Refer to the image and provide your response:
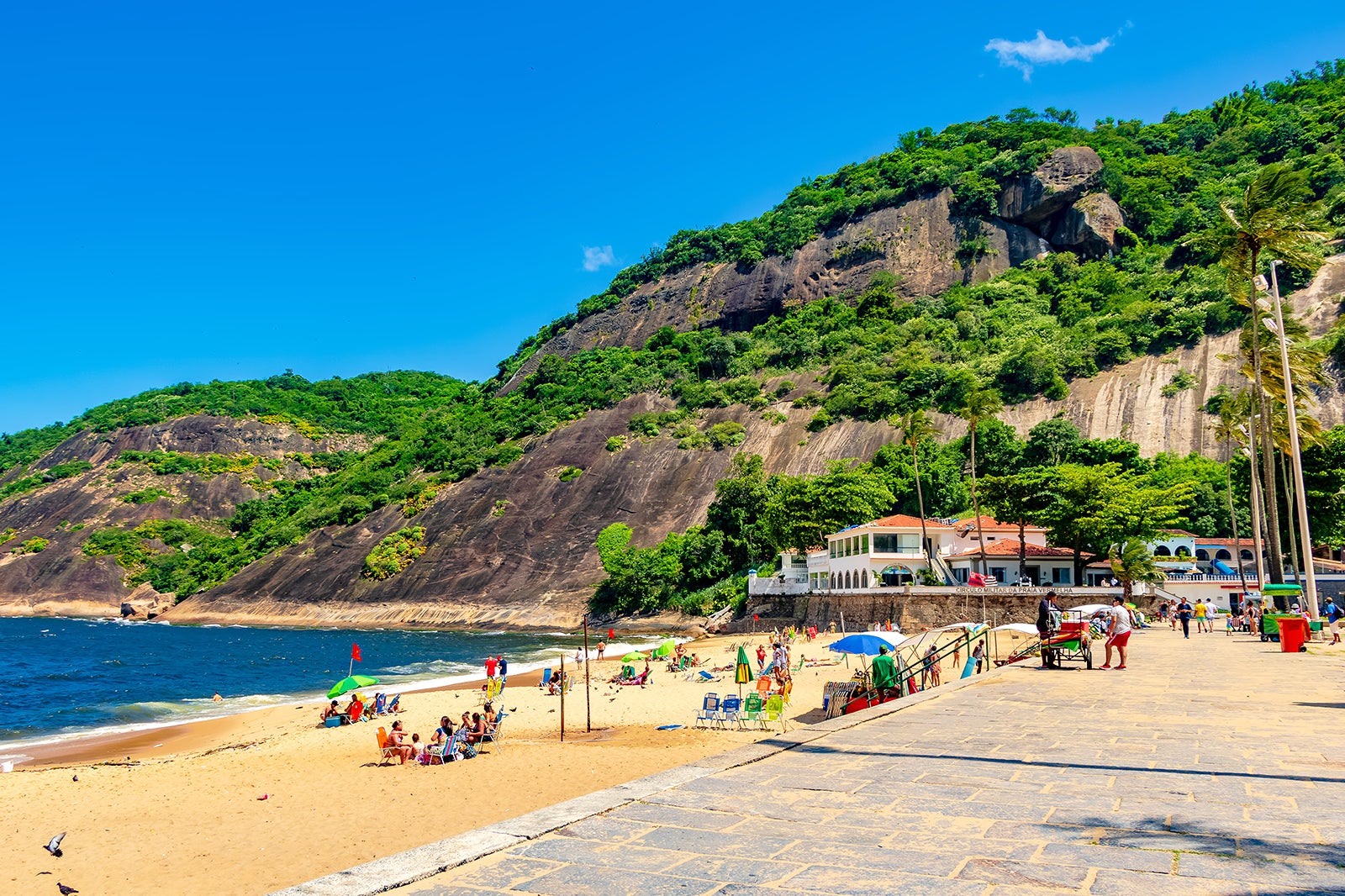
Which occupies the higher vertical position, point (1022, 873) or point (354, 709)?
point (1022, 873)

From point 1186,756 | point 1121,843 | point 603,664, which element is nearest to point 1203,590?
point 603,664

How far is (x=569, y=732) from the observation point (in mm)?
22703

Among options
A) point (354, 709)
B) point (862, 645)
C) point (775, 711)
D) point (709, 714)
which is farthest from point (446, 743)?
point (862, 645)

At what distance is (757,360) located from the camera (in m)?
111

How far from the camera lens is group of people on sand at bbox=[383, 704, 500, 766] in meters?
18.9

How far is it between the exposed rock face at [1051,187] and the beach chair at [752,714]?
106107 millimetres

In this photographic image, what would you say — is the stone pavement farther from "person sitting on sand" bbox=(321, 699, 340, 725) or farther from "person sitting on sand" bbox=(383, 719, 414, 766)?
"person sitting on sand" bbox=(321, 699, 340, 725)

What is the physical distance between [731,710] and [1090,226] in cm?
10408

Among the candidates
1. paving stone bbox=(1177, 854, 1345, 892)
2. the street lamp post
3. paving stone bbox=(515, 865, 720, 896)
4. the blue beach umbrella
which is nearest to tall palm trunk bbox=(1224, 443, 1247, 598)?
the street lamp post

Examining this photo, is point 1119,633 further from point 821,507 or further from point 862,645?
point 821,507

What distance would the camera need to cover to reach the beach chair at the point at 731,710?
69.9 ft

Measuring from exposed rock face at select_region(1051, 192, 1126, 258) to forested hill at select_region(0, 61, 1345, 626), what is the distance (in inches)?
11.7

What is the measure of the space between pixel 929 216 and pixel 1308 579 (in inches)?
3878

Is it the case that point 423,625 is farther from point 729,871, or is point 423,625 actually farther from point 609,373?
point 729,871
